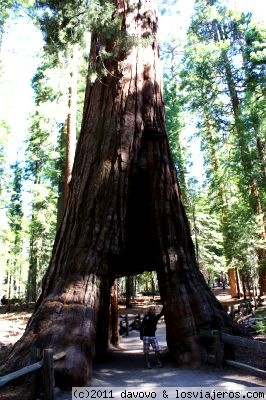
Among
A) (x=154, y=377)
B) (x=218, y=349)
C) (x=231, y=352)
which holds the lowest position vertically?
(x=154, y=377)

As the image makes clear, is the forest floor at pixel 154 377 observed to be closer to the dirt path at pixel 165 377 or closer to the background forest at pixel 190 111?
the dirt path at pixel 165 377

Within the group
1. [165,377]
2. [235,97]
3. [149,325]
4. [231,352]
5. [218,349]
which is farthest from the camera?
[235,97]

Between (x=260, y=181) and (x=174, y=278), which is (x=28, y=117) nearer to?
(x=260, y=181)

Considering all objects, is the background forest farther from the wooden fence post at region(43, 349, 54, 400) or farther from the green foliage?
the wooden fence post at region(43, 349, 54, 400)

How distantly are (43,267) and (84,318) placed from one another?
1029 inches

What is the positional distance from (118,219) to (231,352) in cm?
344

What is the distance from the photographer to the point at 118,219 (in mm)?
8188

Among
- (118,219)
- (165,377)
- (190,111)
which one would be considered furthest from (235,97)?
(165,377)

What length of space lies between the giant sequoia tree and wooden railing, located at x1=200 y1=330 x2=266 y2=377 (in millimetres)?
280

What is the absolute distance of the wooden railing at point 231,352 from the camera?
6.68 m

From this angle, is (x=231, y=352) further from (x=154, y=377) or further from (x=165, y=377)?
(x=154, y=377)

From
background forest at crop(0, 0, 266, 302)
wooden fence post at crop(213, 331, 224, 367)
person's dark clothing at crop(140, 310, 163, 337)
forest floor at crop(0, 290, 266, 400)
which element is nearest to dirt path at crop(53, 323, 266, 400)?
forest floor at crop(0, 290, 266, 400)

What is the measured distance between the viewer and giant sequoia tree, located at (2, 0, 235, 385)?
6750mm

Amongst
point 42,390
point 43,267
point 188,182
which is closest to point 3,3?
point 42,390
